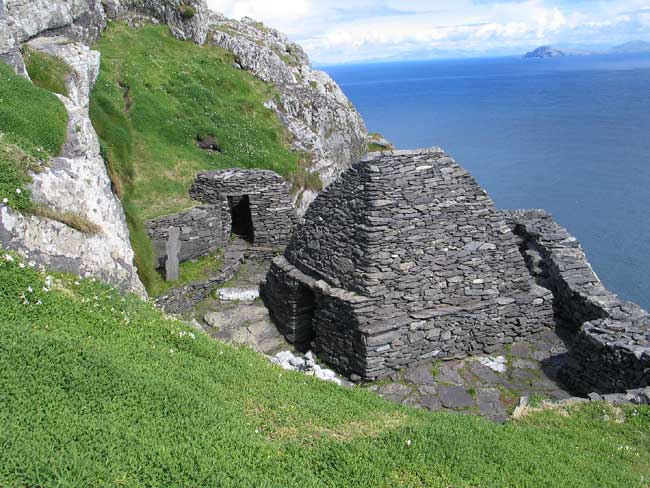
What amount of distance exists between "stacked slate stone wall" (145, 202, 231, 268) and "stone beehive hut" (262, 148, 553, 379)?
250 inches

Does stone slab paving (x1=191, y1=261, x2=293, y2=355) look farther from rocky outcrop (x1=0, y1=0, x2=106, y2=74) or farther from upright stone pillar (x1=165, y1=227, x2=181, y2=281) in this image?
rocky outcrop (x1=0, y1=0, x2=106, y2=74)

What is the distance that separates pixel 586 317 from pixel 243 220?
14012 mm

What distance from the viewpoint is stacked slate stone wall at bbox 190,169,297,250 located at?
2017 cm

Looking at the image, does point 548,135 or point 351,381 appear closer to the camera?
point 351,381

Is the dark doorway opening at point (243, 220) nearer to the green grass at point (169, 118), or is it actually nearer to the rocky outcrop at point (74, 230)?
the green grass at point (169, 118)

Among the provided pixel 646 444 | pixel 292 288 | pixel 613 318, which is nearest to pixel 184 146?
pixel 292 288

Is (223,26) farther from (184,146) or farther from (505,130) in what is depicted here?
(505,130)

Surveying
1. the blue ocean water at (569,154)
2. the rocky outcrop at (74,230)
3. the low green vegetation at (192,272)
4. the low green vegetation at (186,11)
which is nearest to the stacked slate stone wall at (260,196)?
the low green vegetation at (192,272)

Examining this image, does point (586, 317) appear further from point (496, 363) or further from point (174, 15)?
point (174, 15)

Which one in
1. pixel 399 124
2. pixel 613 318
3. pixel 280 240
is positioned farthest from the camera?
pixel 399 124

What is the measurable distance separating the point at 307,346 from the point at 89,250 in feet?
22.4

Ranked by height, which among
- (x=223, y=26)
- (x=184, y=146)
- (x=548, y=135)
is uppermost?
(x=223, y=26)

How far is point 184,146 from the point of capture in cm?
2319


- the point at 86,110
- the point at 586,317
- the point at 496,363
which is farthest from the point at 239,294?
the point at 586,317
